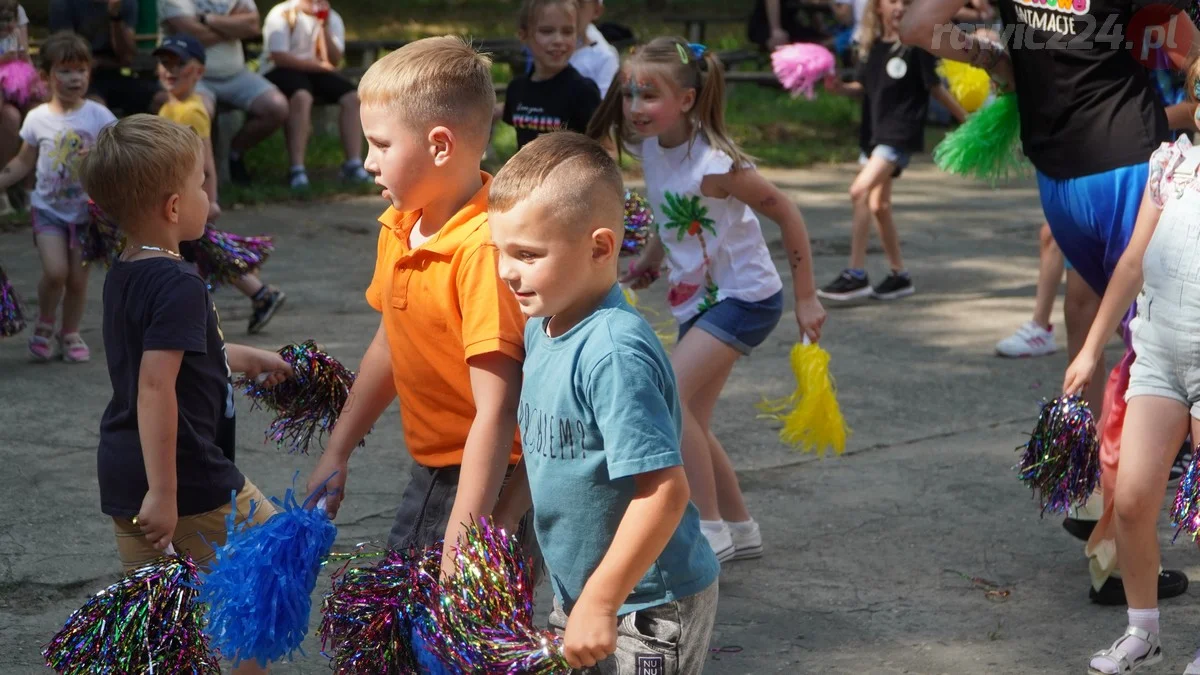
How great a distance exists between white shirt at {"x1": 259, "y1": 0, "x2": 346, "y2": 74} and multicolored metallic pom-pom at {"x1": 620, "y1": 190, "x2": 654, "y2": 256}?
5898mm

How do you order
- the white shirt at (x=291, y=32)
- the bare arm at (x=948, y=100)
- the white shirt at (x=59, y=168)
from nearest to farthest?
the white shirt at (x=59, y=168)
the bare arm at (x=948, y=100)
the white shirt at (x=291, y=32)

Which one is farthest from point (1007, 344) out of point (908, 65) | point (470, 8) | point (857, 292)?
point (470, 8)

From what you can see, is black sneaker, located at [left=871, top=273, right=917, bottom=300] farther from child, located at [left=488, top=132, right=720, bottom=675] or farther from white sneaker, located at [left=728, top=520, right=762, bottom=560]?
child, located at [left=488, top=132, right=720, bottom=675]

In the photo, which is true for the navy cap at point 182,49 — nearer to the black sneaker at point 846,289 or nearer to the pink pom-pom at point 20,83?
the pink pom-pom at point 20,83

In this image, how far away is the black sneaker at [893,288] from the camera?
781 centimetres

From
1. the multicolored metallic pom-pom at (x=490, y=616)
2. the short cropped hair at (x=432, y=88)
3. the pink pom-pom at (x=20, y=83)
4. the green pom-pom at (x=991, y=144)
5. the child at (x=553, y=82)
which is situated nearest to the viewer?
the multicolored metallic pom-pom at (x=490, y=616)

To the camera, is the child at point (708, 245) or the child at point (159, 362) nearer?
the child at point (159, 362)

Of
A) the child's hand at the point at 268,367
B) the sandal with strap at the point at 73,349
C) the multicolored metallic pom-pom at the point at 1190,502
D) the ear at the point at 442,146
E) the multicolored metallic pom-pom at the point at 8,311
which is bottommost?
the sandal with strap at the point at 73,349

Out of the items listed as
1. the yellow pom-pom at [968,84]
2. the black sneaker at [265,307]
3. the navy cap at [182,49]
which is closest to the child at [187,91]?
the navy cap at [182,49]

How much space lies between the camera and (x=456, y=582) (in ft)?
8.24

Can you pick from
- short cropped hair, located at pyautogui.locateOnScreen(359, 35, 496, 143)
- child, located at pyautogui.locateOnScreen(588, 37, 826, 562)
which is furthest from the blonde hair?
short cropped hair, located at pyautogui.locateOnScreen(359, 35, 496, 143)

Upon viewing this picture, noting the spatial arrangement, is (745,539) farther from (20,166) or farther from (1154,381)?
(20,166)

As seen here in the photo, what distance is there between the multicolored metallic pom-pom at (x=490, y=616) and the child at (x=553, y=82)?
135 inches

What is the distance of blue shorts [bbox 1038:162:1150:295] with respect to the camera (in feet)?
13.5
